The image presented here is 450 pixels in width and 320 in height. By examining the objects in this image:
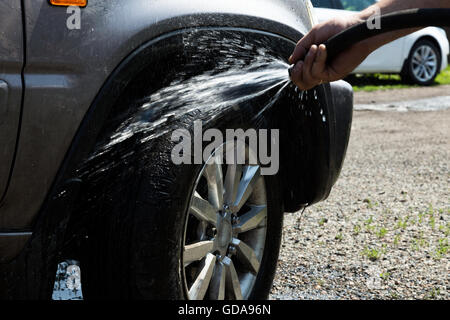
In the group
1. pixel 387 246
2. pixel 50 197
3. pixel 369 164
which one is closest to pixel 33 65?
pixel 50 197

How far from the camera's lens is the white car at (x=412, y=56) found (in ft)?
38.0

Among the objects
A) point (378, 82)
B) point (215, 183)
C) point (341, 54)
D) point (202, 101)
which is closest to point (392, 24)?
point (341, 54)

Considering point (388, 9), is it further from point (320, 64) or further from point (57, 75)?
point (57, 75)

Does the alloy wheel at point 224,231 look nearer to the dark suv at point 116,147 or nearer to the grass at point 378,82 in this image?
the dark suv at point 116,147

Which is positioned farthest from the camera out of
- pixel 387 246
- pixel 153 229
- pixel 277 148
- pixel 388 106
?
pixel 388 106

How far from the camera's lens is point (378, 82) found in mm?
12680

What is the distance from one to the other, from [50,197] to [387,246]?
8.09ft

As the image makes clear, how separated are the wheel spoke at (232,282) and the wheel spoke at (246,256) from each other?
68mm

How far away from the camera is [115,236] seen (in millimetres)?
2209

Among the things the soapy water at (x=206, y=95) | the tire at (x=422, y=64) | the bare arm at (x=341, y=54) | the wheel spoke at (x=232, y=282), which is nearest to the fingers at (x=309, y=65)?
the bare arm at (x=341, y=54)

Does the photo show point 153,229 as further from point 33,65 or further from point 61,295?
point 61,295

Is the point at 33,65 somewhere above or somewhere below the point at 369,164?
above

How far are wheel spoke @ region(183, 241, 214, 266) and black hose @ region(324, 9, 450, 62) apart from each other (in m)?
0.84

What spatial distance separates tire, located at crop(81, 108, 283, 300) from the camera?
2.20 meters
